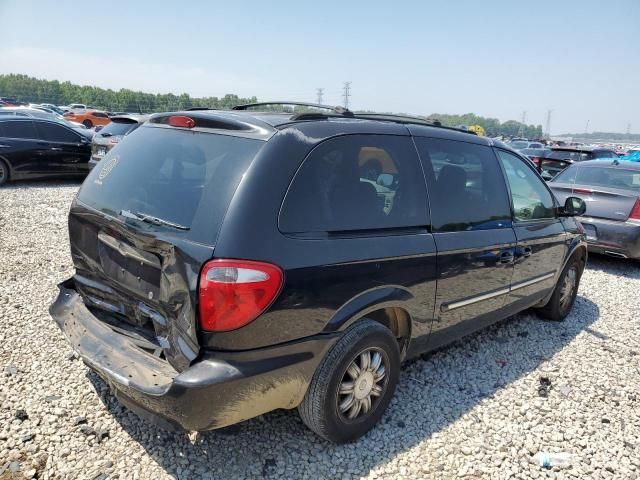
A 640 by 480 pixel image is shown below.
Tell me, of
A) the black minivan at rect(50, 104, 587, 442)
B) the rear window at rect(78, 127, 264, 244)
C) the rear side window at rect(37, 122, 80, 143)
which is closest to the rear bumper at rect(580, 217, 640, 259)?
the black minivan at rect(50, 104, 587, 442)

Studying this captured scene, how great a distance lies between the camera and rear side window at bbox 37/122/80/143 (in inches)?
432

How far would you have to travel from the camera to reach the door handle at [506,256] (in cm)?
355

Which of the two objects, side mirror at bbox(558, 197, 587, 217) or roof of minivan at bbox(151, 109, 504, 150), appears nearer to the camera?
roof of minivan at bbox(151, 109, 504, 150)

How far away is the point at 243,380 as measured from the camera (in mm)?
2111

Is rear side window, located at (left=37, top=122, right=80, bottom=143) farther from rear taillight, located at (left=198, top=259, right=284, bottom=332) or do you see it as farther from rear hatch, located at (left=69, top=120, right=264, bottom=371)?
rear taillight, located at (left=198, top=259, right=284, bottom=332)

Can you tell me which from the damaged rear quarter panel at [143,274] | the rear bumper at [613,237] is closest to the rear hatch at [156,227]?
the damaged rear quarter panel at [143,274]

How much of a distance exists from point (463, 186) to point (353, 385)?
64.1 inches

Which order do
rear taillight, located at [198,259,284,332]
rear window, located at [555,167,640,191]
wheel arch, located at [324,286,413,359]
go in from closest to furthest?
rear taillight, located at [198,259,284,332] → wheel arch, located at [324,286,413,359] → rear window, located at [555,167,640,191]

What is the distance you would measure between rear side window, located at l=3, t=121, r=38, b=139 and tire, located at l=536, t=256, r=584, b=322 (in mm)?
11166

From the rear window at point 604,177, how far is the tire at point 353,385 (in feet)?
20.5

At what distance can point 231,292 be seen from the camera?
2.06 meters

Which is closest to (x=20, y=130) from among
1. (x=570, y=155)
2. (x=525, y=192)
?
(x=525, y=192)

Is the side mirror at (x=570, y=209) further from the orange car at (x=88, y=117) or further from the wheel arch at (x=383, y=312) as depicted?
the orange car at (x=88, y=117)

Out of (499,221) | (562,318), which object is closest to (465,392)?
(499,221)
